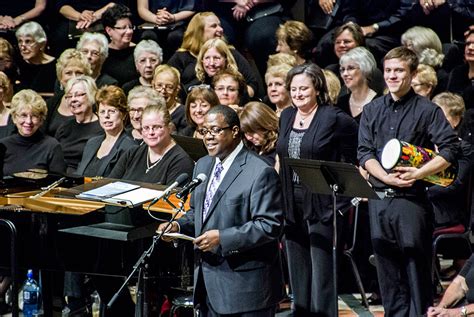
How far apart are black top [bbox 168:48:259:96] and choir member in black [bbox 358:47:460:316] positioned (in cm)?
247

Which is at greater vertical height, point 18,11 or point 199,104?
point 18,11

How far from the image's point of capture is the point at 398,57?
22.5ft

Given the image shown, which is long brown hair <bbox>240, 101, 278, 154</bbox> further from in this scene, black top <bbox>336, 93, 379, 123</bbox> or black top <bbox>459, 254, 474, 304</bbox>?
black top <bbox>459, 254, 474, 304</bbox>

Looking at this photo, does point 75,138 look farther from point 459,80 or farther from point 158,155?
point 459,80

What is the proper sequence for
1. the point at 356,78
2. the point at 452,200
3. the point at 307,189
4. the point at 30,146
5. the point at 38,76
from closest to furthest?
the point at 307,189 → the point at 452,200 → the point at 356,78 → the point at 30,146 → the point at 38,76

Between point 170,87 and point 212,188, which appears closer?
point 212,188

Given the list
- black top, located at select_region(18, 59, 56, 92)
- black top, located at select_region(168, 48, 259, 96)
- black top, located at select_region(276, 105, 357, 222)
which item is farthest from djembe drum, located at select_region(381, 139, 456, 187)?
black top, located at select_region(18, 59, 56, 92)

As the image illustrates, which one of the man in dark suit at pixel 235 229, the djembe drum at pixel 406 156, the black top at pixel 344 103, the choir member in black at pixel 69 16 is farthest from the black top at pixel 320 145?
the choir member in black at pixel 69 16

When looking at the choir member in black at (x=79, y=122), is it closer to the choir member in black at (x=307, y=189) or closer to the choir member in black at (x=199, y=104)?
the choir member in black at (x=199, y=104)

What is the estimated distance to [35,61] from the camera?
34.6 feet

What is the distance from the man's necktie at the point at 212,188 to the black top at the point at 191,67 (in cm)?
353

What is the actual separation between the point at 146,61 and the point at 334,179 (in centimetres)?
358

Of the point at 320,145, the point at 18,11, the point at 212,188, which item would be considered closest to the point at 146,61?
the point at 18,11

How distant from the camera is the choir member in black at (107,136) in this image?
26.6ft
